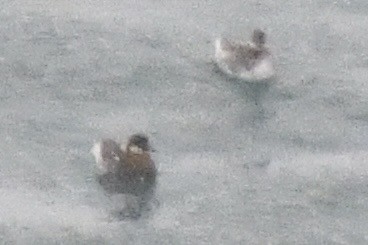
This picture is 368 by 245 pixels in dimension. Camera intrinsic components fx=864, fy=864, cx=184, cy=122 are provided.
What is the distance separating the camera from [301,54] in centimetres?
984

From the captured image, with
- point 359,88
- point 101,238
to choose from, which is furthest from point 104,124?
point 359,88

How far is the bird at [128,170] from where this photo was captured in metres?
7.98

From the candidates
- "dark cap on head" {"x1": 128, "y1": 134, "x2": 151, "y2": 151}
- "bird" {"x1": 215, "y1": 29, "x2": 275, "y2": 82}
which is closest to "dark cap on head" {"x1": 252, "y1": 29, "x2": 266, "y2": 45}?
"bird" {"x1": 215, "y1": 29, "x2": 275, "y2": 82}

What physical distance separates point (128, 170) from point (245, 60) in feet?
6.83

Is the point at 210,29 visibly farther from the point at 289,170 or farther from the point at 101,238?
the point at 101,238

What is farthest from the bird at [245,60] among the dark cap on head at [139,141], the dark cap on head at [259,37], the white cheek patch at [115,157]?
the white cheek patch at [115,157]

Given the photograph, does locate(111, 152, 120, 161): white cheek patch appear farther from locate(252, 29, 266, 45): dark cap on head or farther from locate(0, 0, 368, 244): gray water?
locate(252, 29, 266, 45): dark cap on head

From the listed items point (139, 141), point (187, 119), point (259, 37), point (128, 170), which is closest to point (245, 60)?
point (259, 37)

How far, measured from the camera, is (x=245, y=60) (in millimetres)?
9320

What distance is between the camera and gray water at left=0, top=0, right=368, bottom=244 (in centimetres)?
777

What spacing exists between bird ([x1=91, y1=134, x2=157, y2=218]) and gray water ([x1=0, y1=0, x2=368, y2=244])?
4.3 inches

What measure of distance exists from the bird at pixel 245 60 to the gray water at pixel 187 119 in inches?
5.2

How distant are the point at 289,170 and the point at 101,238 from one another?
2.04m

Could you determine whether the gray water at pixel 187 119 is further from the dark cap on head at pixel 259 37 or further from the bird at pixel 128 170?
the dark cap on head at pixel 259 37
